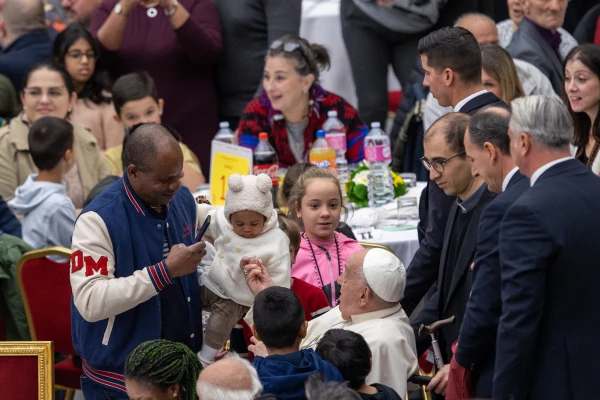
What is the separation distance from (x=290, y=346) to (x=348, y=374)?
214 mm

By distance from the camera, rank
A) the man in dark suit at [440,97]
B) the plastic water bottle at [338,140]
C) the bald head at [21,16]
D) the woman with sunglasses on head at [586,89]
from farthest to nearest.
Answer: the bald head at [21,16] < the plastic water bottle at [338,140] < the woman with sunglasses on head at [586,89] < the man in dark suit at [440,97]

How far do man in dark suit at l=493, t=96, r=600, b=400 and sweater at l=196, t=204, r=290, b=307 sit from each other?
1.13 m

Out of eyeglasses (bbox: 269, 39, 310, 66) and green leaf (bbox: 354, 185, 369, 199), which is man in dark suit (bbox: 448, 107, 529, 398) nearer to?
green leaf (bbox: 354, 185, 369, 199)

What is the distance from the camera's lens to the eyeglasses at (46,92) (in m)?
7.05

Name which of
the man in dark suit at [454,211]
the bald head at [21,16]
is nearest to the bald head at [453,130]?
the man in dark suit at [454,211]

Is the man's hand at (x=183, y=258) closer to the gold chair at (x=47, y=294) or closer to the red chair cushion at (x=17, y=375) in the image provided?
the red chair cushion at (x=17, y=375)

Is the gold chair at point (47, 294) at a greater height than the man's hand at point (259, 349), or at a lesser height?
lesser

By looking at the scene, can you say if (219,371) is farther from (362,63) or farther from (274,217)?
(362,63)

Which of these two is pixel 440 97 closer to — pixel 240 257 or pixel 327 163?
pixel 240 257

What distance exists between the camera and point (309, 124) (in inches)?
265

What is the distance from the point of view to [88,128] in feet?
23.9

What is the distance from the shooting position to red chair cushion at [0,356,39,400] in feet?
14.4

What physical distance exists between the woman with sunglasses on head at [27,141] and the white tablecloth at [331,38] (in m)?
1.96

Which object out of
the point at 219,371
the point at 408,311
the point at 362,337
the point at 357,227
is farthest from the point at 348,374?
the point at 357,227
